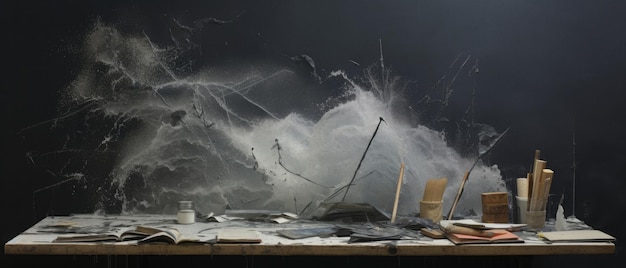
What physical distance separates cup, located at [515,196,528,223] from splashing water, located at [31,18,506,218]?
1.12ft

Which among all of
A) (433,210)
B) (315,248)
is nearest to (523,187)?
(433,210)

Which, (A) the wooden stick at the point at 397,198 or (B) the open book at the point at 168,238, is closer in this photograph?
(B) the open book at the point at 168,238

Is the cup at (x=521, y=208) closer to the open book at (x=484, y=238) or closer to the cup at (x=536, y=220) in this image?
the cup at (x=536, y=220)

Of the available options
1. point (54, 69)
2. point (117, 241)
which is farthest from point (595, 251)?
point (54, 69)

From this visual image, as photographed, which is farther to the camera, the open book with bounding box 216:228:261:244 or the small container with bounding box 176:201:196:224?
the small container with bounding box 176:201:196:224

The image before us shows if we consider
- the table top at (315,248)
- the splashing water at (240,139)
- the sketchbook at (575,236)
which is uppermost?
the splashing water at (240,139)

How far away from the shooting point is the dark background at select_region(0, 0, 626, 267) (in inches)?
135

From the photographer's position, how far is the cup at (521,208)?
3.06 meters

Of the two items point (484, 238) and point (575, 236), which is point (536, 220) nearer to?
point (575, 236)

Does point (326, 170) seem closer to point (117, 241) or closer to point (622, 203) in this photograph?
point (117, 241)

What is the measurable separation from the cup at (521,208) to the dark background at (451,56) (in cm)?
36

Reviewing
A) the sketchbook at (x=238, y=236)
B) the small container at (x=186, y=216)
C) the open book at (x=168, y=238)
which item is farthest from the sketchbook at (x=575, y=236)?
the small container at (x=186, y=216)

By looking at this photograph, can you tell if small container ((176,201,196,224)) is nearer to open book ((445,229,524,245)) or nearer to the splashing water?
the splashing water

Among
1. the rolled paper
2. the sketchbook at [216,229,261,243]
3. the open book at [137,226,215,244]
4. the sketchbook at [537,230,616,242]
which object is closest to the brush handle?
the rolled paper
